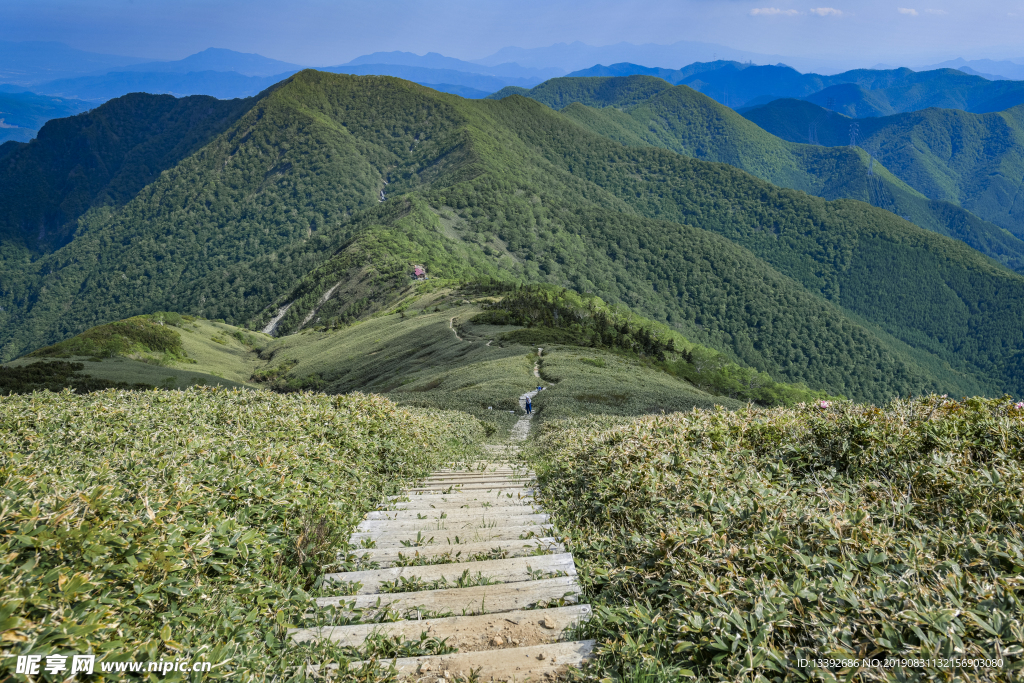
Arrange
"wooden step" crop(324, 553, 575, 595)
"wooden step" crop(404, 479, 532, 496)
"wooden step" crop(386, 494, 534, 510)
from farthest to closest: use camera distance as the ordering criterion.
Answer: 1. "wooden step" crop(404, 479, 532, 496)
2. "wooden step" crop(386, 494, 534, 510)
3. "wooden step" crop(324, 553, 575, 595)

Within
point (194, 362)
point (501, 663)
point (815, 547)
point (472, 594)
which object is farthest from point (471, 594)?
point (194, 362)

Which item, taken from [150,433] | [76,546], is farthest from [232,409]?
[76,546]

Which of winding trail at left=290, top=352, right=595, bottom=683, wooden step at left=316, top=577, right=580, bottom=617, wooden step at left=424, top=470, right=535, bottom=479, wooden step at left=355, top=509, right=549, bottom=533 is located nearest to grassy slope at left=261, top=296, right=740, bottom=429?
wooden step at left=424, top=470, right=535, bottom=479

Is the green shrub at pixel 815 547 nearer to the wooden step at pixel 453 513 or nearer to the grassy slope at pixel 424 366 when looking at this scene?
the wooden step at pixel 453 513

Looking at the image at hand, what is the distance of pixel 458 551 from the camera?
6.94m

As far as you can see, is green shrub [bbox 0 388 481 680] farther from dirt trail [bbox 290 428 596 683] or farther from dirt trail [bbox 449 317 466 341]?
dirt trail [bbox 449 317 466 341]

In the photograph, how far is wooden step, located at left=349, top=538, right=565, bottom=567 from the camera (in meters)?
6.73

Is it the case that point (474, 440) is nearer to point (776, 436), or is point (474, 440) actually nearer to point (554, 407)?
point (554, 407)

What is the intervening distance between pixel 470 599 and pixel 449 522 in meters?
2.52

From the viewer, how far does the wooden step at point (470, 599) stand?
5.54 m

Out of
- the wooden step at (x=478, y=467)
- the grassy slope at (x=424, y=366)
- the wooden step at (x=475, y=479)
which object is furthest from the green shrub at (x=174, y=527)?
the grassy slope at (x=424, y=366)

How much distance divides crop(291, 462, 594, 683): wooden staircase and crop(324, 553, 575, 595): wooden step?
11 millimetres

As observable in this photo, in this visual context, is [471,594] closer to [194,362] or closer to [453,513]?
[453,513]

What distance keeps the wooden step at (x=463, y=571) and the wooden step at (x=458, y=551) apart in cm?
25
